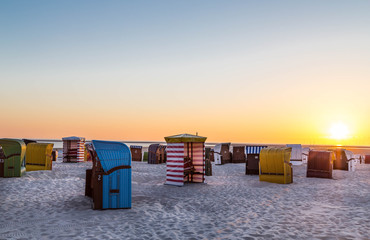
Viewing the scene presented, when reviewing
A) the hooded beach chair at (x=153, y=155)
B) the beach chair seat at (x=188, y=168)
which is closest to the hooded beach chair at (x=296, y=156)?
the hooded beach chair at (x=153, y=155)

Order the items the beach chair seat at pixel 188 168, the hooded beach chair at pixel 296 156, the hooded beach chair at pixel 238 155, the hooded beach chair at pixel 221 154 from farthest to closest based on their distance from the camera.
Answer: the hooded beach chair at pixel 238 155
the hooded beach chair at pixel 221 154
the hooded beach chair at pixel 296 156
the beach chair seat at pixel 188 168

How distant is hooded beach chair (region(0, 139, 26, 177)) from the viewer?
1628 cm

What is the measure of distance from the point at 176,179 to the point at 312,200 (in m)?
6.98

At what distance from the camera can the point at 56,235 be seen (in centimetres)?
730

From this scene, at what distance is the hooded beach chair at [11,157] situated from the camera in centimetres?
1628

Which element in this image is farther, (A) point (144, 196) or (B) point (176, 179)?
(B) point (176, 179)

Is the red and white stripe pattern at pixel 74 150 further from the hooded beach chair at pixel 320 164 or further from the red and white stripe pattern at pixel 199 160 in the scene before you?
the hooded beach chair at pixel 320 164

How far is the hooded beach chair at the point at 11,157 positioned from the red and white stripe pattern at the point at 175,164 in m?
8.33

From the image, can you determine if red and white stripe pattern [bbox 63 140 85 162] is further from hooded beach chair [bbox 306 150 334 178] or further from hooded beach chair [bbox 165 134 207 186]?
hooded beach chair [bbox 306 150 334 178]

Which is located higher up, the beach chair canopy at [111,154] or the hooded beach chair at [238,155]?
the beach chair canopy at [111,154]

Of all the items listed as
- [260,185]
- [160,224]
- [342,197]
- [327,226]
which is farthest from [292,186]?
[160,224]

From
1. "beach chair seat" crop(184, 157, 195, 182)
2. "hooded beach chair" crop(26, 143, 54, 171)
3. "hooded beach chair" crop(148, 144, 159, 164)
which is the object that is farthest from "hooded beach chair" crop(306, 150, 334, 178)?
"hooded beach chair" crop(26, 143, 54, 171)

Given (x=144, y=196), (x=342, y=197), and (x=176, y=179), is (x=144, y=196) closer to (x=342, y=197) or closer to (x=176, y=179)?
(x=176, y=179)

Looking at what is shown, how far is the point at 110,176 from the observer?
10086 millimetres
